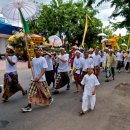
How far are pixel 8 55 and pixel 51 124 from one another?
3.38 meters

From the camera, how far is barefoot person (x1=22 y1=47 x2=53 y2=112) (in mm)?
9461

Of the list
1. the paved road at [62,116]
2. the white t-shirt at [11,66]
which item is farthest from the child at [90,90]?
the white t-shirt at [11,66]

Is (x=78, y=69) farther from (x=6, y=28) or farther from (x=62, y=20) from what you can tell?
(x=6, y=28)

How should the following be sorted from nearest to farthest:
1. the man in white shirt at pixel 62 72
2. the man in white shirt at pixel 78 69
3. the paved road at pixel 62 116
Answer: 1. the paved road at pixel 62 116
2. the man in white shirt at pixel 62 72
3. the man in white shirt at pixel 78 69

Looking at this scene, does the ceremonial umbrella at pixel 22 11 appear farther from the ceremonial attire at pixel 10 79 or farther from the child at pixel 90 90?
the child at pixel 90 90

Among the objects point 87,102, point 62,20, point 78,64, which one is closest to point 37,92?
point 87,102

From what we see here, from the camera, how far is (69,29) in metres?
37.1

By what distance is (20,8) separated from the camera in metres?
9.24

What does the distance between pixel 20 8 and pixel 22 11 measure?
0.30ft

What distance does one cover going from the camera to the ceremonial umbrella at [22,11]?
9.19 m

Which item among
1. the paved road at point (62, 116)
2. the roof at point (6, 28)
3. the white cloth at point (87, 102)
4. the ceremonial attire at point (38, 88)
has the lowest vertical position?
the paved road at point (62, 116)

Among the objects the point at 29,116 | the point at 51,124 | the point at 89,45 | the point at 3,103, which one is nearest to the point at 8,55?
the point at 3,103

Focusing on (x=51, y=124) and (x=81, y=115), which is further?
(x=81, y=115)

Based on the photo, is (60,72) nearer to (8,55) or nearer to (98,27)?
(8,55)
